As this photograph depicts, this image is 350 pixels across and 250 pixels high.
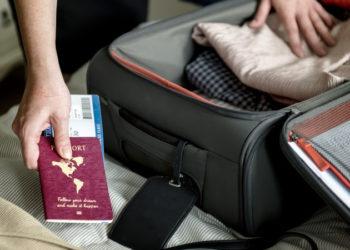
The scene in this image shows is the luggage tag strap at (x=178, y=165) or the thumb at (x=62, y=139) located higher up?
the thumb at (x=62, y=139)

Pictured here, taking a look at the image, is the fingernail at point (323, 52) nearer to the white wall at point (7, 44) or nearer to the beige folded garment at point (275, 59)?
the beige folded garment at point (275, 59)

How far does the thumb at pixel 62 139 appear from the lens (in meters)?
0.71

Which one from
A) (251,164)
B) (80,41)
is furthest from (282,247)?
(80,41)

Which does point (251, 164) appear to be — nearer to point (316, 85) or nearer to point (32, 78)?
point (316, 85)

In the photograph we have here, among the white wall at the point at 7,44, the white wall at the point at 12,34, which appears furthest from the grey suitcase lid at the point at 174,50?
the white wall at the point at 7,44

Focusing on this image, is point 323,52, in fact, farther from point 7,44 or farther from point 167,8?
point 7,44

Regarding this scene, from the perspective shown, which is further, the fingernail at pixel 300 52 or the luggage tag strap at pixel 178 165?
the fingernail at pixel 300 52

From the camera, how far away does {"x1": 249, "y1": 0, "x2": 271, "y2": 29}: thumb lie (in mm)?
1021

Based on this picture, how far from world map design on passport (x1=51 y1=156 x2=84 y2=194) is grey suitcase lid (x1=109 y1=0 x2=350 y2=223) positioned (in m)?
0.18

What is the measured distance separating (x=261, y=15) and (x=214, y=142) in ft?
1.32

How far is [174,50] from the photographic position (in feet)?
3.31

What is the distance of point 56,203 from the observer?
2.21ft

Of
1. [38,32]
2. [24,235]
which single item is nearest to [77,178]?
[24,235]

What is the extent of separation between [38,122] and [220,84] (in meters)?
0.40
